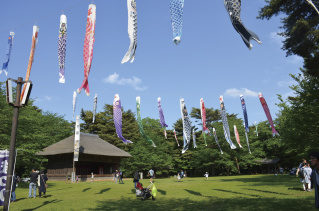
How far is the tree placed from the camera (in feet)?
37.2

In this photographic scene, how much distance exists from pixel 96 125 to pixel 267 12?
1719 inches

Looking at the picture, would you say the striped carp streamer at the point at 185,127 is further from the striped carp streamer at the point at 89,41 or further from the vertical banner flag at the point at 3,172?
the vertical banner flag at the point at 3,172

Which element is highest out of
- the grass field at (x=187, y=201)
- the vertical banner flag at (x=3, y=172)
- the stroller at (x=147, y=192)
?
the vertical banner flag at (x=3, y=172)

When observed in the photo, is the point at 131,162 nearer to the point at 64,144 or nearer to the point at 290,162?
the point at 64,144

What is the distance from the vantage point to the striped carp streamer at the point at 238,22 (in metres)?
5.53

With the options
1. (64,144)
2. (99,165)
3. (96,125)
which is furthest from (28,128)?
(96,125)

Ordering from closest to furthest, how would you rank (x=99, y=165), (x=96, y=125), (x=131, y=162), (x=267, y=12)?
1. (x=267, y=12)
2. (x=99, y=165)
3. (x=131, y=162)
4. (x=96, y=125)

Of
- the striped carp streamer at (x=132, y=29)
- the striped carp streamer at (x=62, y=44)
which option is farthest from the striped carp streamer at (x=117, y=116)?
the striped carp streamer at (x=132, y=29)

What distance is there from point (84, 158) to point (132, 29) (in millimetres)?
28637

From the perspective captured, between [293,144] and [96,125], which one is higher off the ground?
[96,125]

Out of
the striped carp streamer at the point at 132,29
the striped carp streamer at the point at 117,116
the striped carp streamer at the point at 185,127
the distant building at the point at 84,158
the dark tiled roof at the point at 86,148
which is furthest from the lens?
the distant building at the point at 84,158

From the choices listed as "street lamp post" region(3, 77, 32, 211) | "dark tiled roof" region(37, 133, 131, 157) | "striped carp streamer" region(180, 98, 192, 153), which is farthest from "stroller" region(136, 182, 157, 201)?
"dark tiled roof" region(37, 133, 131, 157)

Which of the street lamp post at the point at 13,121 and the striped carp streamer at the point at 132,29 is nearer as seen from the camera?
the street lamp post at the point at 13,121

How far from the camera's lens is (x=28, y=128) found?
20844 mm
